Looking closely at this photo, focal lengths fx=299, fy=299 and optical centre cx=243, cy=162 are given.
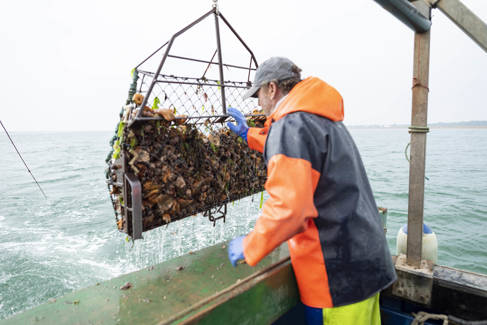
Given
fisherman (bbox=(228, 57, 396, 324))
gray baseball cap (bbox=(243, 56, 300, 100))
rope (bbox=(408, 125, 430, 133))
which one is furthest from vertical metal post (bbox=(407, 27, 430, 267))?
gray baseball cap (bbox=(243, 56, 300, 100))

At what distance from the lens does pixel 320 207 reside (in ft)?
5.34

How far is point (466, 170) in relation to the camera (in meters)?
26.8

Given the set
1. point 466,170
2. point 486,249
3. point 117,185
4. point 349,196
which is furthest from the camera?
point 466,170

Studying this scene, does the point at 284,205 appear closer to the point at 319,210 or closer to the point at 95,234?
the point at 319,210

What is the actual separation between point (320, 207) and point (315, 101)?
0.57m

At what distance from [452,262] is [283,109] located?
36.4 ft

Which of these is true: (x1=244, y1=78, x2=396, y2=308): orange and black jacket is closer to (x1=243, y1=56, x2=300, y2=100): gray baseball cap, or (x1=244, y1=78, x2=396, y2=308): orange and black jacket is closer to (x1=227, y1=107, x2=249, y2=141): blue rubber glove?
(x1=243, y1=56, x2=300, y2=100): gray baseball cap

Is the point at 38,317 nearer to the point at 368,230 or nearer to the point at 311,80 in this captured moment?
the point at 368,230

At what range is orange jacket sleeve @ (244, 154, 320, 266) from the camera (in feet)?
4.45

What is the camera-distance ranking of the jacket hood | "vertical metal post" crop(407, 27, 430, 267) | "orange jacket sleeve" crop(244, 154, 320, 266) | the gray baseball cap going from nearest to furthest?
"orange jacket sleeve" crop(244, 154, 320, 266), the jacket hood, the gray baseball cap, "vertical metal post" crop(407, 27, 430, 267)

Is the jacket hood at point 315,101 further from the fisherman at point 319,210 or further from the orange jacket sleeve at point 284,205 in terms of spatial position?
the orange jacket sleeve at point 284,205

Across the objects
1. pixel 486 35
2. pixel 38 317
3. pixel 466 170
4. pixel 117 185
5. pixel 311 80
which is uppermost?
pixel 486 35

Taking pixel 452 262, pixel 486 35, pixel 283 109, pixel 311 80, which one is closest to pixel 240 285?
pixel 283 109

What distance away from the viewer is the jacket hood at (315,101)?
157cm
